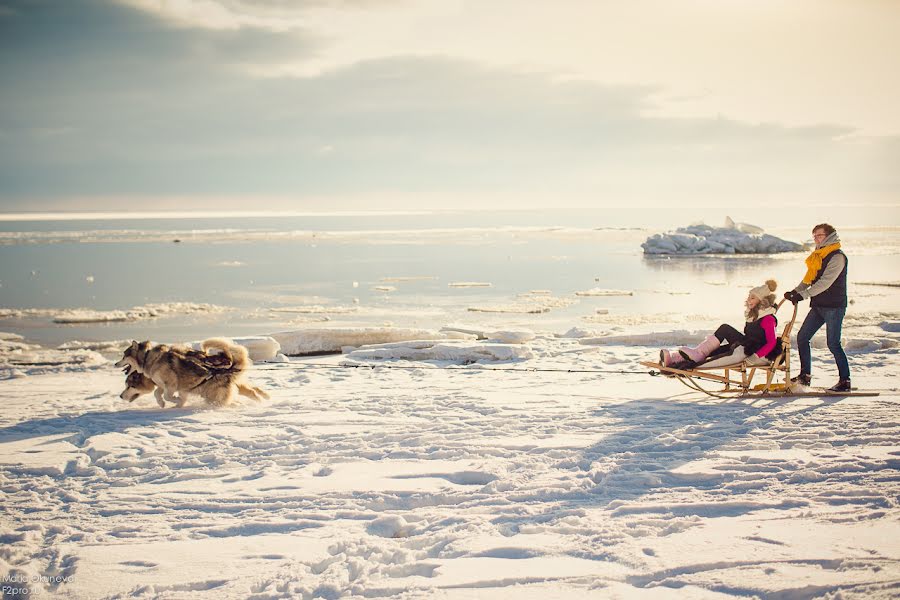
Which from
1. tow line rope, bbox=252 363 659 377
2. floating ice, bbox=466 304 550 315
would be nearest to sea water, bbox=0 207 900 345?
floating ice, bbox=466 304 550 315

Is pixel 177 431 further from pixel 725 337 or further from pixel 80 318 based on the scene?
pixel 80 318

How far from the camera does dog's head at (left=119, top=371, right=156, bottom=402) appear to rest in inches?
Answer: 286

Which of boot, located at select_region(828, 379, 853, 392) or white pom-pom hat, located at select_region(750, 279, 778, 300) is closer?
white pom-pom hat, located at select_region(750, 279, 778, 300)

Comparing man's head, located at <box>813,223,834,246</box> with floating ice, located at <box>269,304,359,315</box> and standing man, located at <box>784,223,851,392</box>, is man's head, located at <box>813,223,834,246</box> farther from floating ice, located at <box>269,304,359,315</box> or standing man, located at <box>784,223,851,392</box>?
floating ice, located at <box>269,304,359,315</box>

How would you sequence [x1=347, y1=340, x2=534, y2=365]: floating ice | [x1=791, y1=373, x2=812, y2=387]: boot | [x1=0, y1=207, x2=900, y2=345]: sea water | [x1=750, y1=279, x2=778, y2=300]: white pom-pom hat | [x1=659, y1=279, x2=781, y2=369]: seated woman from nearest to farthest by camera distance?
[x1=659, y1=279, x2=781, y2=369]: seated woman, [x1=750, y1=279, x2=778, y2=300]: white pom-pom hat, [x1=791, y1=373, x2=812, y2=387]: boot, [x1=347, y1=340, x2=534, y2=365]: floating ice, [x1=0, y1=207, x2=900, y2=345]: sea water

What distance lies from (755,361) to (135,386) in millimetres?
6556

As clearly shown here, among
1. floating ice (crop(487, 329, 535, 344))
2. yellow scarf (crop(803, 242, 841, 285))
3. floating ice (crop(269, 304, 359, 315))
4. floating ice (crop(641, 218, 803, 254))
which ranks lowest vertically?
floating ice (crop(269, 304, 359, 315))

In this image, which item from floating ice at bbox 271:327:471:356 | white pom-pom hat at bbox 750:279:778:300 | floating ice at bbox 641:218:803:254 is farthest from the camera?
floating ice at bbox 641:218:803:254

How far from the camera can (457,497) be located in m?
4.65

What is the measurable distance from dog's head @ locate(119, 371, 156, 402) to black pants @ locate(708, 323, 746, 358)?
6.03 meters

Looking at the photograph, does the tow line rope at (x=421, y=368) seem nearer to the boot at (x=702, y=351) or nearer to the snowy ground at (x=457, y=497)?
the snowy ground at (x=457, y=497)

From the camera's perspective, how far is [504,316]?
Answer: 18156mm

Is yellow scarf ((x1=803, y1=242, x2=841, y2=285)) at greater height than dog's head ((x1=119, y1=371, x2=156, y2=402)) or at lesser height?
greater

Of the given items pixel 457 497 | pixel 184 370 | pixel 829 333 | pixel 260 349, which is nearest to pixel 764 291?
pixel 829 333
